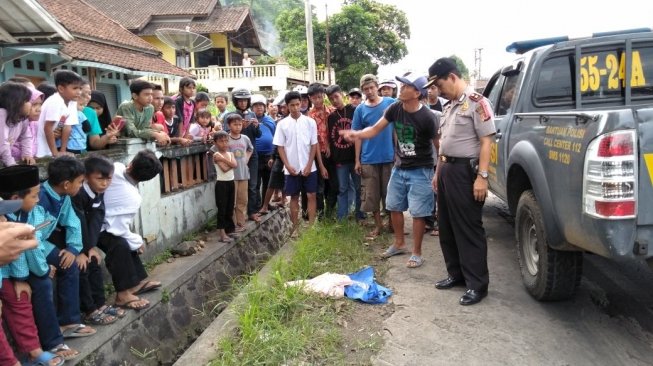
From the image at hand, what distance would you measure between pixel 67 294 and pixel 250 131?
11.2 ft

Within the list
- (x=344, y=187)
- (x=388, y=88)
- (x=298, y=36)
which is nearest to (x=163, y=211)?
(x=344, y=187)

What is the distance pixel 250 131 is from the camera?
247 inches

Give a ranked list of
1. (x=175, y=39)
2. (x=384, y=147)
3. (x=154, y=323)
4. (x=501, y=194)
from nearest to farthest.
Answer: (x=154, y=323), (x=501, y=194), (x=384, y=147), (x=175, y=39)

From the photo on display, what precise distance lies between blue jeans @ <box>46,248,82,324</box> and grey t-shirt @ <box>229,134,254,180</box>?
8.45 feet

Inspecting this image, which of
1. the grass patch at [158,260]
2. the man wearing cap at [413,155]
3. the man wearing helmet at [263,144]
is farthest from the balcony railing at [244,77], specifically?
the man wearing cap at [413,155]

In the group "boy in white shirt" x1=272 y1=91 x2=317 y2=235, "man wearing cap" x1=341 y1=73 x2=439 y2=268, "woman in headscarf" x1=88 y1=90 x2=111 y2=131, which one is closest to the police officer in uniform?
"man wearing cap" x1=341 y1=73 x2=439 y2=268

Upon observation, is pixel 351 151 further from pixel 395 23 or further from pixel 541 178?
pixel 395 23

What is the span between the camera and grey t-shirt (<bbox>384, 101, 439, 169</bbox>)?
171 inches

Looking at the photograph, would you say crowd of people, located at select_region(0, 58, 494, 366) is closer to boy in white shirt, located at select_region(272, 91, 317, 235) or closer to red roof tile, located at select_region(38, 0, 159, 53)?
boy in white shirt, located at select_region(272, 91, 317, 235)

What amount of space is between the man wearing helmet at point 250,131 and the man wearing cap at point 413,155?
2.15m

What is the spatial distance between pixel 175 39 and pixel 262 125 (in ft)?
35.2

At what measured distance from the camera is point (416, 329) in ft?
10.6

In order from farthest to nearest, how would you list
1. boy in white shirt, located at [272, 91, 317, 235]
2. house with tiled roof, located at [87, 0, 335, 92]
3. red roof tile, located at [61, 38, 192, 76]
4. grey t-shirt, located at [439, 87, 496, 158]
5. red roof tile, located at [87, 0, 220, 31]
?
1. red roof tile, located at [87, 0, 220, 31]
2. house with tiled roof, located at [87, 0, 335, 92]
3. red roof tile, located at [61, 38, 192, 76]
4. boy in white shirt, located at [272, 91, 317, 235]
5. grey t-shirt, located at [439, 87, 496, 158]

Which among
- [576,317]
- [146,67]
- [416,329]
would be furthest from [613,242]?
[146,67]
